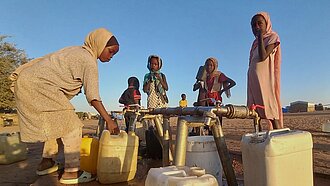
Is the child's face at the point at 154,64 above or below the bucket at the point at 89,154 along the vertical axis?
above

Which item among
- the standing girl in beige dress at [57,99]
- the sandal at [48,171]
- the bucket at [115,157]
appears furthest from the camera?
the sandal at [48,171]

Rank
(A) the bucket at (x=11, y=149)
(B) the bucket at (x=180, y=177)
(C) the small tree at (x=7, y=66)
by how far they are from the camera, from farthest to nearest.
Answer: (C) the small tree at (x=7, y=66)
(A) the bucket at (x=11, y=149)
(B) the bucket at (x=180, y=177)

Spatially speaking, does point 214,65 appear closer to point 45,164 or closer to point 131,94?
point 131,94

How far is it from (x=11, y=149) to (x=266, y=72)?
401cm

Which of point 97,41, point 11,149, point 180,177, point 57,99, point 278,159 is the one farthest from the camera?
point 11,149

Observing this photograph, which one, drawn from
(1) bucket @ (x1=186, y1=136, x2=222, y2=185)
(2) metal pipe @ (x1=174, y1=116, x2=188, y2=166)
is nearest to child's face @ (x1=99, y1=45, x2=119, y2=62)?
(1) bucket @ (x1=186, y1=136, x2=222, y2=185)

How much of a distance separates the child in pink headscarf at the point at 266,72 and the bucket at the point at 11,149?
12.3ft

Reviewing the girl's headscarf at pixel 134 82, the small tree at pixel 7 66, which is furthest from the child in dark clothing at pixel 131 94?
the small tree at pixel 7 66

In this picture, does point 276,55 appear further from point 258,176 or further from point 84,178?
point 84,178

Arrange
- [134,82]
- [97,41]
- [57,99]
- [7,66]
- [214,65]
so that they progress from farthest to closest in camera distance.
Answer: [7,66] → [134,82] → [214,65] → [97,41] → [57,99]

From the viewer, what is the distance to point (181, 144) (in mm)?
1590

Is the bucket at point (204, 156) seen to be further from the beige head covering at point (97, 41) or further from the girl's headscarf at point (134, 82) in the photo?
the girl's headscarf at point (134, 82)

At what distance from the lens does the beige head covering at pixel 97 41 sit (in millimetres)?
2977

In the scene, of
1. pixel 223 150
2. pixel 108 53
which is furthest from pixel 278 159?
pixel 108 53
